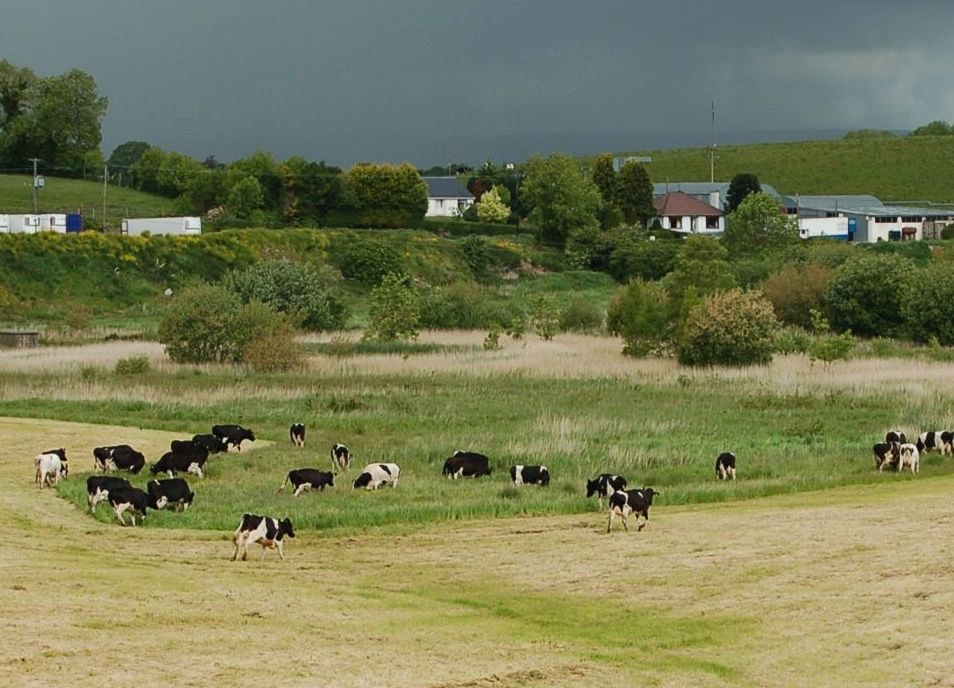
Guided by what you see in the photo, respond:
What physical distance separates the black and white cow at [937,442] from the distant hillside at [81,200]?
3518 inches

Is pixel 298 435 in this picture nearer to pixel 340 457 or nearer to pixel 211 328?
pixel 340 457

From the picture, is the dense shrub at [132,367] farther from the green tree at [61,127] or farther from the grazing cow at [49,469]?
the green tree at [61,127]

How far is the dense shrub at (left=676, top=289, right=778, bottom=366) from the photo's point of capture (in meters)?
63.2

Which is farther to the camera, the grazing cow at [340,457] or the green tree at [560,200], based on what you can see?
the green tree at [560,200]

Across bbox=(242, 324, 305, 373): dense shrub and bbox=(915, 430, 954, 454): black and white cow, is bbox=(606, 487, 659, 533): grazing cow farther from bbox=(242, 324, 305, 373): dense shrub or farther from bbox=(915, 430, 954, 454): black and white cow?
bbox=(242, 324, 305, 373): dense shrub

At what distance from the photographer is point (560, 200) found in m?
134

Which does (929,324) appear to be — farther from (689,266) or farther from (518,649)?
(518,649)

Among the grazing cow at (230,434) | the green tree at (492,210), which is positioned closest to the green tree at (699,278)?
the grazing cow at (230,434)

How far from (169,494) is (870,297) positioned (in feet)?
193

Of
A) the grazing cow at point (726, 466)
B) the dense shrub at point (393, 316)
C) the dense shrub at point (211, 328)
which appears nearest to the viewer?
the grazing cow at point (726, 466)

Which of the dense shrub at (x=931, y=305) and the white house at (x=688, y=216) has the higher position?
the white house at (x=688, y=216)

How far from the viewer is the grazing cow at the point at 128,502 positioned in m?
28.8

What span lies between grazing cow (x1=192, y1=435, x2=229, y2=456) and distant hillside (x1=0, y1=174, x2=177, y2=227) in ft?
270

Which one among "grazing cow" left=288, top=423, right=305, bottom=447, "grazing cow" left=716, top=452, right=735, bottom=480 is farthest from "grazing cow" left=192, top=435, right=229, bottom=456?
"grazing cow" left=716, top=452, right=735, bottom=480
